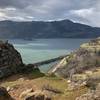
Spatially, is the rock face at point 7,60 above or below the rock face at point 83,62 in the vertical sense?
above

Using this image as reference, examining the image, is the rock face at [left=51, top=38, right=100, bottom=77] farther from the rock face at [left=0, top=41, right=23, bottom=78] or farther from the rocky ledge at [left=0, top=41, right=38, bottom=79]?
the rock face at [left=0, top=41, right=23, bottom=78]

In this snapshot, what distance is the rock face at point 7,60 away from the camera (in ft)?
131

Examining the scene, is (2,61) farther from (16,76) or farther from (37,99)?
(37,99)

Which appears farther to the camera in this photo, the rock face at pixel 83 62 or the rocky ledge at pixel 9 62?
the rock face at pixel 83 62

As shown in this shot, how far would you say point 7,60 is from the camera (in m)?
41.2

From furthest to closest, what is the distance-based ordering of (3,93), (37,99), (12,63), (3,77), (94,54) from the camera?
(94,54), (12,63), (3,77), (37,99), (3,93)

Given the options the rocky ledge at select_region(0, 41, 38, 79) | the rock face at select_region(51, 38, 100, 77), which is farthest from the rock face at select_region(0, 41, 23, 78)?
the rock face at select_region(51, 38, 100, 77)

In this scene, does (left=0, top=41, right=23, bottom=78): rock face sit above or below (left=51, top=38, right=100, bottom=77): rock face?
above

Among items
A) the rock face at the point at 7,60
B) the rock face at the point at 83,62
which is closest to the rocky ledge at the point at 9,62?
the rock face at the point at 7,60

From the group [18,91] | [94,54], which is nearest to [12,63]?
[18,91]

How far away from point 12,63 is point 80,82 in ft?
45.4

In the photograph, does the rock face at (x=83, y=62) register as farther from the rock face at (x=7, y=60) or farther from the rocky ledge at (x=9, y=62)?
the rock face at (x=7, y=60)

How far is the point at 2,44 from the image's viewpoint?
140 ft

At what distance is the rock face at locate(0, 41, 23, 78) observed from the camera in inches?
1568
